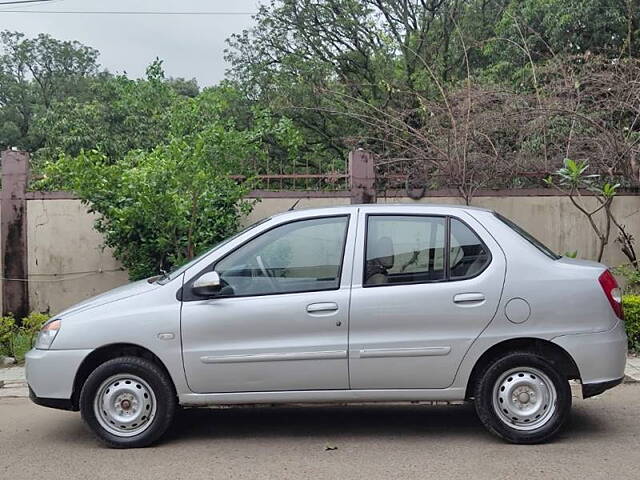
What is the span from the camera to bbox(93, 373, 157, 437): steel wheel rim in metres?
5.16

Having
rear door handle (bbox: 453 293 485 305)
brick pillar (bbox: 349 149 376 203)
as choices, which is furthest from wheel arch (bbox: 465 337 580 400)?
Result: brick pillar (bbox: 349 149 376 203)

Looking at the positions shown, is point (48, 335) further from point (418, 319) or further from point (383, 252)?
point (418, 319)

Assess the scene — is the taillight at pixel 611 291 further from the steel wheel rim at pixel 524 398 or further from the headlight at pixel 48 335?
the headlight at pixel 48 335

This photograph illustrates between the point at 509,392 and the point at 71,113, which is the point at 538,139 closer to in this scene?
the point at 509,392

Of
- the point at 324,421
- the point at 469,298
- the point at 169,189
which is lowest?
the point at 324,421

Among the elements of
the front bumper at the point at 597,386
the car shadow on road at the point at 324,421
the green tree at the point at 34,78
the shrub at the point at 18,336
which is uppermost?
the green tree at the point at 34,78

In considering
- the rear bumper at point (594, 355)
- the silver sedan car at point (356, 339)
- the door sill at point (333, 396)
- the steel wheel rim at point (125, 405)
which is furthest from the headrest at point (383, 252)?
the steel wheel rim at point (125, 405)

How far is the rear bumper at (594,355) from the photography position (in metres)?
5.03

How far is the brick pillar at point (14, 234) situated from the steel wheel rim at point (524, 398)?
7.31 m

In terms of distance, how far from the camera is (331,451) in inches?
201

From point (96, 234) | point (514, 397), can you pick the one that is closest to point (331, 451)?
point (514, 397)

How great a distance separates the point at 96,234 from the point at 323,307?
605 cm

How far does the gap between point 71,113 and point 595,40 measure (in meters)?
19.9

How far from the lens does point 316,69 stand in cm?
2017
